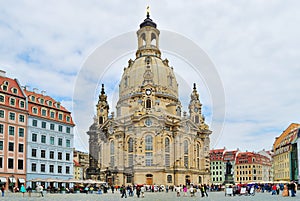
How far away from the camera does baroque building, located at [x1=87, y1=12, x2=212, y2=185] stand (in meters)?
88.9

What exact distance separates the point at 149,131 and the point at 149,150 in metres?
4.09

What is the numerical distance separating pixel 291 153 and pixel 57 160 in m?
52.5

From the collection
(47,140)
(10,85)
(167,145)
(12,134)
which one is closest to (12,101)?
(10,85)

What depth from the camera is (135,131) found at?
295ft

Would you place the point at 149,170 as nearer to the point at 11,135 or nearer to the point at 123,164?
the point at 123,164

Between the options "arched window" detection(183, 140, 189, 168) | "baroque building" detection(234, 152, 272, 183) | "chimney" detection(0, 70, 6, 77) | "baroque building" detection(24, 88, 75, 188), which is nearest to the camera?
"baroque building" detection(24, 88, 75, 188)

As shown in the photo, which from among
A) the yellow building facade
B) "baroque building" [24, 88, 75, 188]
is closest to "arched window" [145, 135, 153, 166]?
"baroque building" [24, 88, 75, 188]

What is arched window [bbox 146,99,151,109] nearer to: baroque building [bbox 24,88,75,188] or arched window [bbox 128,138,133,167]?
arched window [bbox 128,138,133,167]

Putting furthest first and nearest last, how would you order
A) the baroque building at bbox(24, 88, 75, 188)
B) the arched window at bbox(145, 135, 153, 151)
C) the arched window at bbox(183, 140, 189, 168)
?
the arched window at bbox(183, 140, 189, 168) → the arched window at bbox(145, 135, 153, 151) → the baroque building at bbox(24, 88, 75, 188)

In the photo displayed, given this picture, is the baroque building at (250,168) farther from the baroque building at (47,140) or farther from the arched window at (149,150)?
the baroque building at (47,140)

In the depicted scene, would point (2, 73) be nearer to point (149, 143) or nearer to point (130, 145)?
point (130, 145)

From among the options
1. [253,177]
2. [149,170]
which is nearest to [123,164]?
[149,170]

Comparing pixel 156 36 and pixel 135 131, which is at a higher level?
pixel 156 36

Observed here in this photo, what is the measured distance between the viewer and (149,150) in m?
89.1
